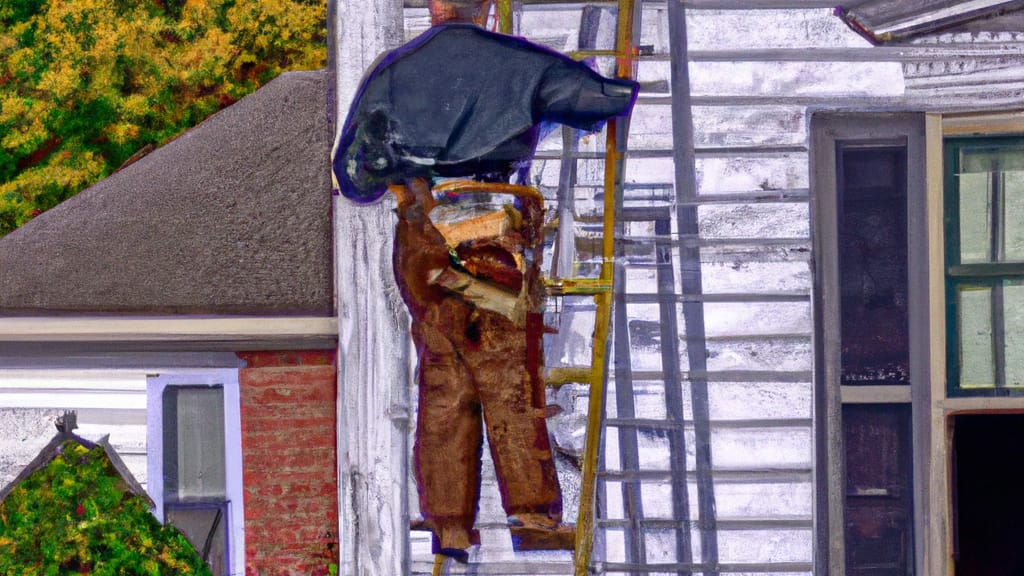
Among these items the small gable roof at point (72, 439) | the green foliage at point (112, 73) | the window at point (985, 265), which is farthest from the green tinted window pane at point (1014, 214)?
the green foliage at point (112, 73)

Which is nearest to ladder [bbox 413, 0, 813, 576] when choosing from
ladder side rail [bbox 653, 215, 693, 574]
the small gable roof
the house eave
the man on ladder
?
ladder side rail [bbox 653, 215, 693, 574]

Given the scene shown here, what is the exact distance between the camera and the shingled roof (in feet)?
14.2

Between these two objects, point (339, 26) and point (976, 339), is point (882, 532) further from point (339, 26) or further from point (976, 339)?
point (339, 26)

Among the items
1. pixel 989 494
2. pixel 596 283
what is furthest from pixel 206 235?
pixel 989 494

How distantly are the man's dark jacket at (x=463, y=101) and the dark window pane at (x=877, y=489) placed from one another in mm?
1927

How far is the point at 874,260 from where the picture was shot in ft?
12.7

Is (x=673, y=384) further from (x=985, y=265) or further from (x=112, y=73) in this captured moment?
(x=112, y=73)

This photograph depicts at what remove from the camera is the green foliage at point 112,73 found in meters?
6.50

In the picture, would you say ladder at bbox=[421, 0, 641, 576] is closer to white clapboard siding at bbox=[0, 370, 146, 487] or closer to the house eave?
the house eave

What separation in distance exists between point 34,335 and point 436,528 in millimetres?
2140

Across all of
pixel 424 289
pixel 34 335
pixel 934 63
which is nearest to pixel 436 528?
pixel 424 289

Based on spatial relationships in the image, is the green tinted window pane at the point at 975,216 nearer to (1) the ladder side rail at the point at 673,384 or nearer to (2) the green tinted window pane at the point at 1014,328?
(2) the green tinted window pane at the point at 1014,328

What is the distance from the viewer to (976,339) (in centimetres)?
387

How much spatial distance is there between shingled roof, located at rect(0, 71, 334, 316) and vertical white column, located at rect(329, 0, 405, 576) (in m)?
0.61
